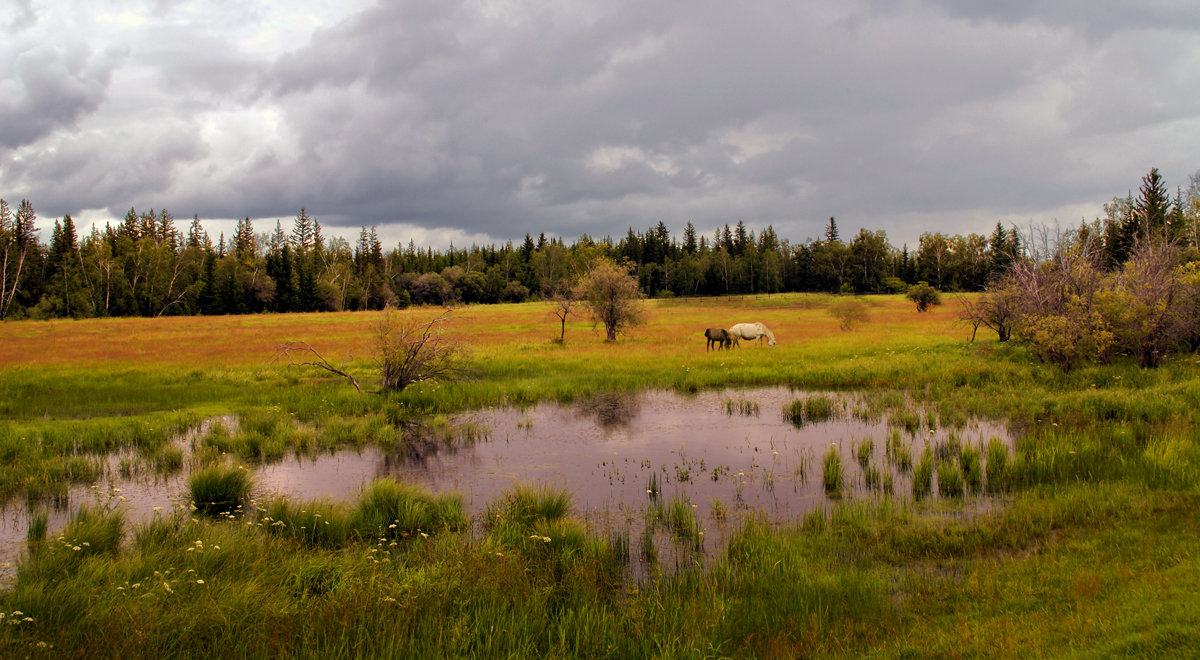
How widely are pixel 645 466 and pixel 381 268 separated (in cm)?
11144

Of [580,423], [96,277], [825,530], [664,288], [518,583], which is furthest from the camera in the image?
[664,288]

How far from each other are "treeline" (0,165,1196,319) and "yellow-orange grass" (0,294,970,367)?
10.4 meters

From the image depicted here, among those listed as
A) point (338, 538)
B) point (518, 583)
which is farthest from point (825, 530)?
point (338, 538)

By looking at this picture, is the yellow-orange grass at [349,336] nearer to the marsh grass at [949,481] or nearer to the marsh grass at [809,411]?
the marsh grass at [809,411]

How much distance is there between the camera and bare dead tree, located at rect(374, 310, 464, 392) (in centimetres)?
2167

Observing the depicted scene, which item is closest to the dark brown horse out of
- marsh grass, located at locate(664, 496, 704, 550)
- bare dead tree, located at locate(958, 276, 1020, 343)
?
bare dead tree, located at locate(958, 276, 1020, 343)

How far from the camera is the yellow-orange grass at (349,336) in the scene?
3328 cm

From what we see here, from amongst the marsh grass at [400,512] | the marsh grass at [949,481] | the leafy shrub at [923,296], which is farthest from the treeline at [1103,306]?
the leafy shrub at [923,296]

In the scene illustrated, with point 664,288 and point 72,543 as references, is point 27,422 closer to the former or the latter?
point 72,543

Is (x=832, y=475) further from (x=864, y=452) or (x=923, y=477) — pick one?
(x=864, y=452)

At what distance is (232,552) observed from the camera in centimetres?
806

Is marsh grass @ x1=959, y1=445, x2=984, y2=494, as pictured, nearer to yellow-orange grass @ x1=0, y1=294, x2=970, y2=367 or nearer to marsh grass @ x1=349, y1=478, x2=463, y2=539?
marsh grass @ x1=349, y1=478, x2=463, y2=539

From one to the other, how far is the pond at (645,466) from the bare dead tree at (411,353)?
3736 millimetres

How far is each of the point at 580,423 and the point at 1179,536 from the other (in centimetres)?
1327
